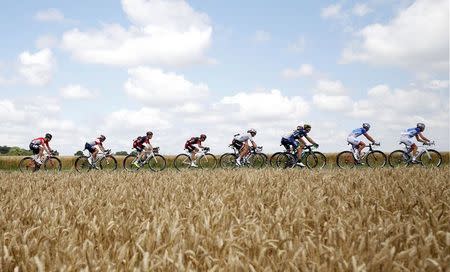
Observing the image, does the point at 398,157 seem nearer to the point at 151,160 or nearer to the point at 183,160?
the point at 183,160

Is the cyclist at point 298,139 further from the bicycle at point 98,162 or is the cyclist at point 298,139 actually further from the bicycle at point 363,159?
the bicycle at point 98,162

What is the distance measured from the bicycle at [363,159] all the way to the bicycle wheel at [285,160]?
7.51ft

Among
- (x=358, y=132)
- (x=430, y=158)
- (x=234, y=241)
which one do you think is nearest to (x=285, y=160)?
(x=358, y=132)

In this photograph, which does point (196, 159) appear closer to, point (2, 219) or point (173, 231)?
point (2, 219)

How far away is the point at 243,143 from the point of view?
22516 mm

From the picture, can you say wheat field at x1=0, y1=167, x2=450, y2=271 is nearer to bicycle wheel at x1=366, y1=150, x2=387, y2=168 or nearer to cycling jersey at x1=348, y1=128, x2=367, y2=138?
cycling jersey at x1=348, y1=128, x2=367, y2=138

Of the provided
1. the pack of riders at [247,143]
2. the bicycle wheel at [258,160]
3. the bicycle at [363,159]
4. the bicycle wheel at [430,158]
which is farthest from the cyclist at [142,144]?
the bicycle wheel at [430,158]

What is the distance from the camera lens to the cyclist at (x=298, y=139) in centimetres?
2083

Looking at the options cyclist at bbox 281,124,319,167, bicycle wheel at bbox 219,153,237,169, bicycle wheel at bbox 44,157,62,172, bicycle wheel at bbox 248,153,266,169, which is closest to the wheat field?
cyclist at bbox 281,124,319,167

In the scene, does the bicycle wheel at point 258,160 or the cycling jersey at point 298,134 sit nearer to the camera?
the cycling jersey at point 298,134

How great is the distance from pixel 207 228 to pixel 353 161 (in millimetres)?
18943

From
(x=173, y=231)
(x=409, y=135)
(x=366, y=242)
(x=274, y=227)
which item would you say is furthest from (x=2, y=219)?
(x=409, y=135)

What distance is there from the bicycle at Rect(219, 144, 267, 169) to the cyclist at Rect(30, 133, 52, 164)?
29.5 ft

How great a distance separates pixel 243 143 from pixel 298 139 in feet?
9.73
